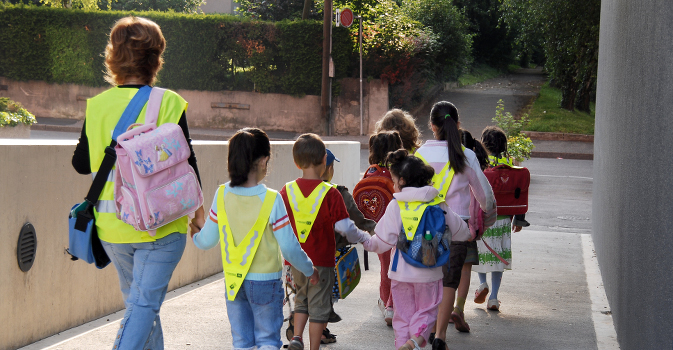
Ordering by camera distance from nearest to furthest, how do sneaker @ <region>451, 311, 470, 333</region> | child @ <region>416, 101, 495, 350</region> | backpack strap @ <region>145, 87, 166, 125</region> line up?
backpack strap @ <region>145, 87, 166, 125</region> → child @ <region>416, 101, 495, 350</region> → sneaker @ <region>451, 311, 470, 333</region>

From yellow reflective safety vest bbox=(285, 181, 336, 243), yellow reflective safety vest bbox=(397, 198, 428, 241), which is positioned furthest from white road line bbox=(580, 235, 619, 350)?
yellow reflective safety vest bbox=(285, 181, 336, 243)

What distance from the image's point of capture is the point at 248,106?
24.8 meters

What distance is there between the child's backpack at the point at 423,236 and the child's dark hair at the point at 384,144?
0.94 meters

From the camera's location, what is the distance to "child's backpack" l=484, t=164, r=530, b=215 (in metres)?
5.72

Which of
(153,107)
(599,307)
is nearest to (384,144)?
(153,107)

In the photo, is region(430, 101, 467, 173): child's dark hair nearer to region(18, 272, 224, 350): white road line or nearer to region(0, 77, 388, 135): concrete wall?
region(18, 272, 224, 350): white road line

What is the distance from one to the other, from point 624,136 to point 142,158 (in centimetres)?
344

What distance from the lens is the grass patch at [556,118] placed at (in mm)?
24172

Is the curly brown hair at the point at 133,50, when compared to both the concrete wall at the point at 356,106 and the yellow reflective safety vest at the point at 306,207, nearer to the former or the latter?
the yellow reflective safety vest at the point at 306,207

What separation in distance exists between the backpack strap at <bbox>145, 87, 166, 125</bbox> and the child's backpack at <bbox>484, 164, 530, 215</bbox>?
3305mm

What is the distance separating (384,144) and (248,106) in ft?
66.3

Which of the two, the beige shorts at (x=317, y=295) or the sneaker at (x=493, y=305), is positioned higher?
the beige shorts at (x=317, y=295)

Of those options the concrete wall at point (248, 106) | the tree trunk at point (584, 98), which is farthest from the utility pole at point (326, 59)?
the tree trunk at point (584, 98)

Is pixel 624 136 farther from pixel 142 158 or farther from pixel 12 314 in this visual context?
pixel 12 314
